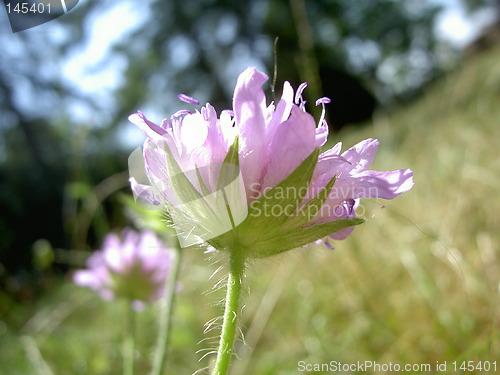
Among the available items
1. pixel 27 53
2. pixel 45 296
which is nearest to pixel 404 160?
pixel 45 296

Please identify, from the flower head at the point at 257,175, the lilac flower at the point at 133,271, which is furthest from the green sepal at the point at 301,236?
the lilac flower at the point at 133,271

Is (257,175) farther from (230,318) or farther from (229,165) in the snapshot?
(230,318)

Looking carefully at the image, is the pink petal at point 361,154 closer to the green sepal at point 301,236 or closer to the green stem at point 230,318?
the green sepal at point 301,236

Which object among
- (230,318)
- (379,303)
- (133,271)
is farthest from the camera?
(379,303)

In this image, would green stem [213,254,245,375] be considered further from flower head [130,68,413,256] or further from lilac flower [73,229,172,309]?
lilac flower [73,229,172,309]

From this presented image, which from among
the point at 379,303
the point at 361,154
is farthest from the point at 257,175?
the point at 379,303

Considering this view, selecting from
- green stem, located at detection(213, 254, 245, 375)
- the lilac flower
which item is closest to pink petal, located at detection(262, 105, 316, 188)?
green stem, located at detection(213, 254, 245, 375)
